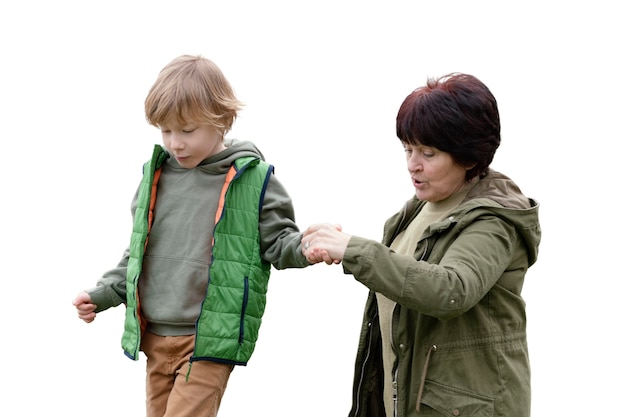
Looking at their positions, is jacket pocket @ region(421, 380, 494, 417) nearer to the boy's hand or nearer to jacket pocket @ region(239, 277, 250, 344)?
jacket pocket @ region(239, 277, 250, 344)

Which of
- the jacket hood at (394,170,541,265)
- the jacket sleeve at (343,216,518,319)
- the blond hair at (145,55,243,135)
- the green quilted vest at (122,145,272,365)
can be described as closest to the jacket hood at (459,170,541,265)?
the jacket hood at (394,170,541,265)

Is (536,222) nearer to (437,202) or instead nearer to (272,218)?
(437,202)

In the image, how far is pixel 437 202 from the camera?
395cm

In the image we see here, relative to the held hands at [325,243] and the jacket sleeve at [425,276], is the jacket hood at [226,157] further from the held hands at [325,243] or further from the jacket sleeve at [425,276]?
the jacket sleeve at [425,276]

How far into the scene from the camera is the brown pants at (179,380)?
409 centimetres

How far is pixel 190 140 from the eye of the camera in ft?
13.3

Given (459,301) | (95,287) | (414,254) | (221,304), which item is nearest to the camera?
(459,301)

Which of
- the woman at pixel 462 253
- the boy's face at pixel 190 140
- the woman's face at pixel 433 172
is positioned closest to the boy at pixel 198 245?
the boy's face at pixel 190 140

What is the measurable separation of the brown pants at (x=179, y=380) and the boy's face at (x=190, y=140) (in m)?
0.78

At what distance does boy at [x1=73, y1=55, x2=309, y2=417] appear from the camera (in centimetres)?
406

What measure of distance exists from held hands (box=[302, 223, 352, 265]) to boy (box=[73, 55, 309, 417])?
0.18m

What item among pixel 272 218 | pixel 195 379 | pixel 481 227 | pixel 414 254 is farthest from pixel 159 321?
pixel 481 227

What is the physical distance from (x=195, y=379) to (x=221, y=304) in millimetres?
337

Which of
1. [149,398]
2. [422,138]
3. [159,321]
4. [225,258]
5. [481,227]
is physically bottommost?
[149,398]
